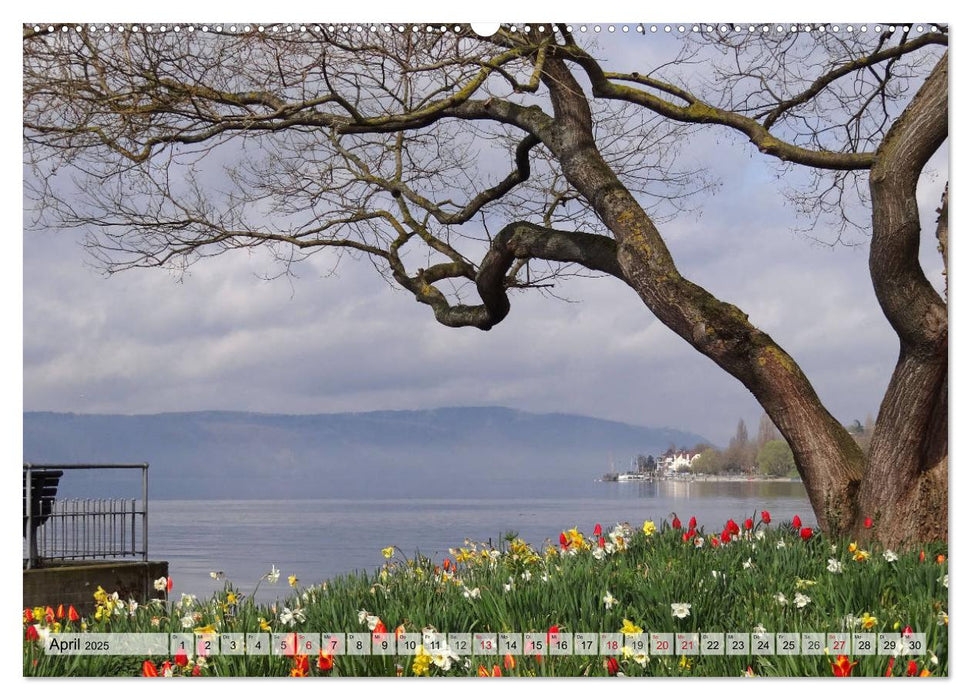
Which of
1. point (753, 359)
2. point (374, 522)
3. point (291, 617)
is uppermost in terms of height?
point (753, 359)

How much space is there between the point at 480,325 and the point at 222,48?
11.8 feet

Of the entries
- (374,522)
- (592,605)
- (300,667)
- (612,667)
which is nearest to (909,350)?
(592,605)

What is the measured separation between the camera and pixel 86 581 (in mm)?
10609

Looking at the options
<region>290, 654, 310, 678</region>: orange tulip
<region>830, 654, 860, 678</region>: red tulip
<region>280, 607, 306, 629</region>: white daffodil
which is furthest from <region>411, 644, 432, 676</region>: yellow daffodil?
<region>830, 654, 860, 678</region>: red tulip

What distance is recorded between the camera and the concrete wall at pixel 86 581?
10255 mm

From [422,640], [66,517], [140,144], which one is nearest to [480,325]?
[140,144]

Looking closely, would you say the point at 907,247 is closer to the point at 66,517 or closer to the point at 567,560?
the point at 567,560

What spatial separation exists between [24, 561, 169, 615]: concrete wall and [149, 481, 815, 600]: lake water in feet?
12.2

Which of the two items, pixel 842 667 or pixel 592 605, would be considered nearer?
pixel 842 667

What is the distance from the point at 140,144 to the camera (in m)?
7.60

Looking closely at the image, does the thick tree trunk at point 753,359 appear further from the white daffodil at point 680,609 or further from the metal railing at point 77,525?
the metal railing at point 77,525

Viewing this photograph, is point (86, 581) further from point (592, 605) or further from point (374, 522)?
point (592, 605)

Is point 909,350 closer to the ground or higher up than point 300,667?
higher up

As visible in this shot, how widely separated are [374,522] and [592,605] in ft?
8.28
